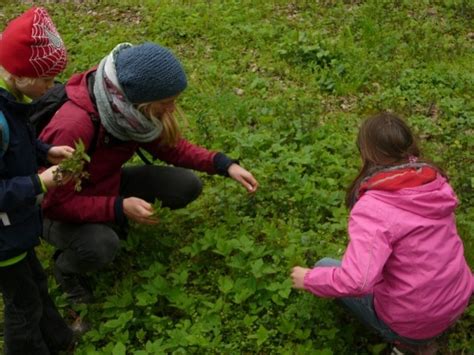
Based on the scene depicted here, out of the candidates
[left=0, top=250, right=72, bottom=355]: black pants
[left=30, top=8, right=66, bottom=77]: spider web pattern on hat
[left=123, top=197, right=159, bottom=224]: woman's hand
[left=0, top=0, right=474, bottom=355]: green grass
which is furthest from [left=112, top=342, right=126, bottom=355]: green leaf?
[left=30, top=8, right=66, bottom=77]: spider web pattern on hat

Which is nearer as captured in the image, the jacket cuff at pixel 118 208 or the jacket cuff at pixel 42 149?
the jacket cuff at pixel 42 149

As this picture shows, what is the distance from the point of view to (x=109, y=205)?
3.45 m

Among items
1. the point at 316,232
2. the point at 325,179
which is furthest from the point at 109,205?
the point at 325,179

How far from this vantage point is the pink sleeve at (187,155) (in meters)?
4.02

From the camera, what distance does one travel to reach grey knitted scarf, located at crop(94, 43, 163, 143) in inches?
130

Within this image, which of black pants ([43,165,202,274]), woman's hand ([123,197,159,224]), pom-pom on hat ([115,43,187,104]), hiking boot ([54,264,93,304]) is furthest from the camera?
hiking boot ([54,264,93,304])

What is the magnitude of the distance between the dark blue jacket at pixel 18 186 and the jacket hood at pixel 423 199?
1594mm

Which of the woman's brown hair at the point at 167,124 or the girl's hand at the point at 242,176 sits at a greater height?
the woman's brown hair at the point at 167,124

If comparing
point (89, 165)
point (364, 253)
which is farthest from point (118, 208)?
point (364, 253)

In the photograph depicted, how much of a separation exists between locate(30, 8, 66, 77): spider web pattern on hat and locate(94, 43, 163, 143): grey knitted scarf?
0.49 meters

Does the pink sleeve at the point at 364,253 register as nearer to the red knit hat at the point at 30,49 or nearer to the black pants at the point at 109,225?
the black pants at the point at 109,225

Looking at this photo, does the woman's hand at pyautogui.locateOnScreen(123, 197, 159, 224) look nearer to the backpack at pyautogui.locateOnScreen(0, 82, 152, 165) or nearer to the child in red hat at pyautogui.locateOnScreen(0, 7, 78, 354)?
the backpack at pyautogui.locateOnScreen(0, 82, 152, 165)

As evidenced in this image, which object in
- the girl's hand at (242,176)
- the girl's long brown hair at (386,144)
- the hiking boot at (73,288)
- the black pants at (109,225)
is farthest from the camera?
the girl's hand at (242,176)

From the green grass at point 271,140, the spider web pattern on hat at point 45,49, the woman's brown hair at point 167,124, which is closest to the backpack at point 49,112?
the woman's brown hair at point 167,124
